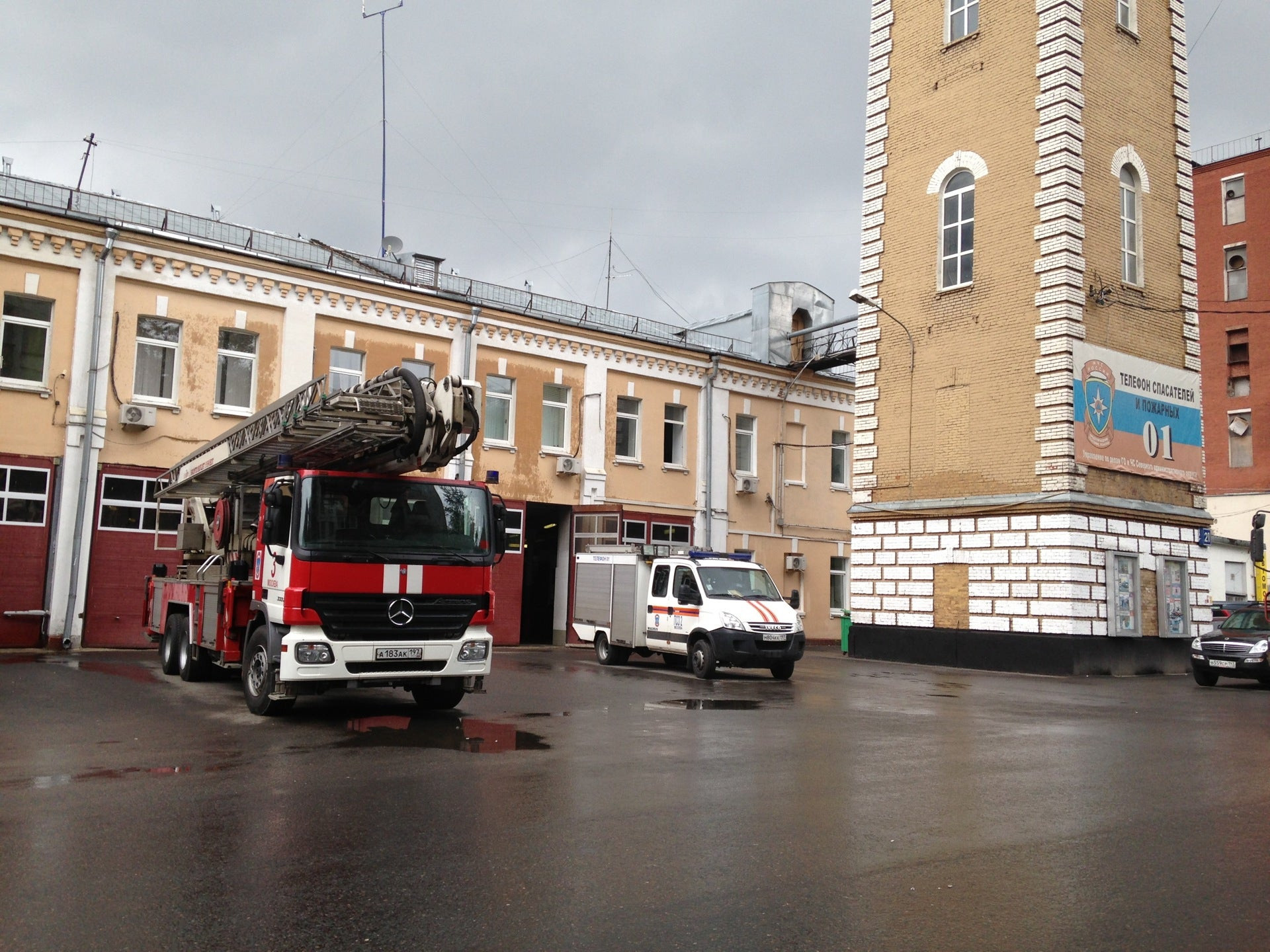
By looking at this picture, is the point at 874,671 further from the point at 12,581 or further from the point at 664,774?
the point at 12,581

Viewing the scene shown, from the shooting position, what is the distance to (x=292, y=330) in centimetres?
2566

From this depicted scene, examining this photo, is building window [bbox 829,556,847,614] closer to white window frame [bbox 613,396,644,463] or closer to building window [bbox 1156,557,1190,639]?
white window frame [bbox 613,396,644,463]

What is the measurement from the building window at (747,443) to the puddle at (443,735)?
23.1 m

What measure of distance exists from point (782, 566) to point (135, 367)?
783 inches

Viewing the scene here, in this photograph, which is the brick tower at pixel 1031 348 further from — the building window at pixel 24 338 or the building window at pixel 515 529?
the building window at pixel 24 338

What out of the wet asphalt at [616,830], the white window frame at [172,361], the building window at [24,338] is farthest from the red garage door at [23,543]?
the wet asphalt at [616,830]

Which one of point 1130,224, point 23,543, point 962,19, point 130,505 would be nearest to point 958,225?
point 1130,224

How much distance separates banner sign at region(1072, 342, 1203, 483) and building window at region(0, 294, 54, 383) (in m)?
21.7

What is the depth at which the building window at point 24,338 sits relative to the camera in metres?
22.1

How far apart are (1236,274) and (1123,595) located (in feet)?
111

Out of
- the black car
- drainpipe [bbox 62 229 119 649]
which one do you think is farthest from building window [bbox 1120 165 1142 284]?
drainpipe [bbox 62 229 119 649]

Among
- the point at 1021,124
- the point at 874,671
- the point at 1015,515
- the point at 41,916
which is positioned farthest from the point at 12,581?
the point at 1021,124

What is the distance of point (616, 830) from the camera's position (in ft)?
22.5

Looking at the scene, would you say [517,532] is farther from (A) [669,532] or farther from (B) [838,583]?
(B) [838,583]
